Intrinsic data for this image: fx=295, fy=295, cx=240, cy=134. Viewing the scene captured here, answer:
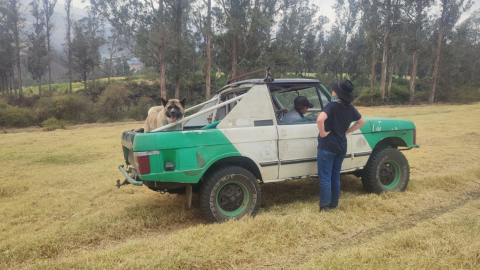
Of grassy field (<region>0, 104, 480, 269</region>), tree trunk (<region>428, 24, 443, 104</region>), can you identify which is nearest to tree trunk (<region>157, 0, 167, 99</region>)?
grassy field (<region>0, 104, 480, 269</region>)

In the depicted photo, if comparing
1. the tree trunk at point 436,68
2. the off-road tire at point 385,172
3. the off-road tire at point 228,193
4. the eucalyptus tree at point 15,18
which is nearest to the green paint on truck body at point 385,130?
the off-road tire at point 385,172

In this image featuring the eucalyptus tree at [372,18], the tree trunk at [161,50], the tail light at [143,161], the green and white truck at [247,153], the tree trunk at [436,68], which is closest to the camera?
the tail light at [143,161]

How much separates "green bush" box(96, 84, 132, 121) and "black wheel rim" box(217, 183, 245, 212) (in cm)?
2514

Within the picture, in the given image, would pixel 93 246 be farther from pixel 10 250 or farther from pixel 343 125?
pixel 343 125

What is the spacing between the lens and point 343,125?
4.07 m

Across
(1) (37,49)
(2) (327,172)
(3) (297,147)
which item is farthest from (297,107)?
(1) (37,49)

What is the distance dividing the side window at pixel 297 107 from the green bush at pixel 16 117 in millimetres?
25546

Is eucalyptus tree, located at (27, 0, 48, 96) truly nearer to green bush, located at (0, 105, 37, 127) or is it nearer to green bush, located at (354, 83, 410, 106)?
green bush, located at (0, 105, 37, 127)

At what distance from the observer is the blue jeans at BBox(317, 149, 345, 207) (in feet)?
13.4

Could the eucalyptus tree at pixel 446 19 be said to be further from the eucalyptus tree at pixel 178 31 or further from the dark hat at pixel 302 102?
the dark hat at pixel 302 102

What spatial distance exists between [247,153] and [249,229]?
1.00 metres

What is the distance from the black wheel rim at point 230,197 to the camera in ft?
12.8

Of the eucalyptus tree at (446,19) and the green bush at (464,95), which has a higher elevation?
the eucalyptus tree at (446,19)

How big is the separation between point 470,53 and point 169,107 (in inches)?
2119
